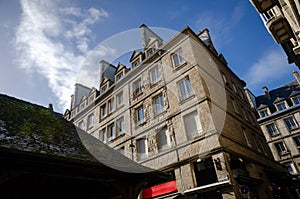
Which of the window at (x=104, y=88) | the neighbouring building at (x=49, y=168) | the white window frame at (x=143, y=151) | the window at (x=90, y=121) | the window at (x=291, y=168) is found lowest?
the neighbouring building at (x=49, y=168)

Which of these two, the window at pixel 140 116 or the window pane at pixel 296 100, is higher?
the window pane at pixel 296 100

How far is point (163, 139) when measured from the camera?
41.8 ft

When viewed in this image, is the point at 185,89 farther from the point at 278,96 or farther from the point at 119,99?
the point at 278,96

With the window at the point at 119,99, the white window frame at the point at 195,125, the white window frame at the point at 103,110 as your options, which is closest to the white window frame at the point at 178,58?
the white window frame at the point at 195,125

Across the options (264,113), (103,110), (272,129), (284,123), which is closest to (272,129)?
(272,129)

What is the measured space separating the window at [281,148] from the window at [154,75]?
19.5m

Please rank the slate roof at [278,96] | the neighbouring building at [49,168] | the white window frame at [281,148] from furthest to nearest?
the slate roof at [278,96]
the white window frame at [281,148]
the neighbouring building at [49,168]

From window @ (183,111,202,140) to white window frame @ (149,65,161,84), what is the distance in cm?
430

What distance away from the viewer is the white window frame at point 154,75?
1522cm

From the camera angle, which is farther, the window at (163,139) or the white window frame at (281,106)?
the white window frame at (281,106)

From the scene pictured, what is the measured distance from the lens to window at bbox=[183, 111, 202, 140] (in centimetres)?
1124

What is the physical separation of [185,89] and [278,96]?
22091 millimetres

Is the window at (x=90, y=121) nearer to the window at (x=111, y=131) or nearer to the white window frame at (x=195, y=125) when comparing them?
the window at (x=111, y=131)

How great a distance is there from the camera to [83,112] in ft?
70.8
